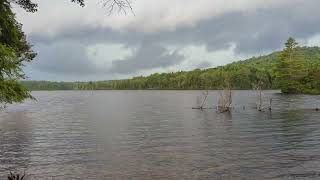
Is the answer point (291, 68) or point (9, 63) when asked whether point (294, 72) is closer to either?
point (291, 68)

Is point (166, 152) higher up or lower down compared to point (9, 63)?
lower down

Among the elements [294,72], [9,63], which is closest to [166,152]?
[9,63]

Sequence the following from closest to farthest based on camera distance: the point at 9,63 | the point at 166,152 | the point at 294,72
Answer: the point at 9,63
the point at 166,152
the point at 294,72

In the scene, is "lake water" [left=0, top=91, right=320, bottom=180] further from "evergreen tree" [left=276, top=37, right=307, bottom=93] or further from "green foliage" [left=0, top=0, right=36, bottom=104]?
"evergreen tree" [left=276, top=37, right=307, bottom=93]

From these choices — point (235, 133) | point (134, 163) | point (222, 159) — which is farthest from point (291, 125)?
point (134, 163)

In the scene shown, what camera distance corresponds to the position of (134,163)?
107ft

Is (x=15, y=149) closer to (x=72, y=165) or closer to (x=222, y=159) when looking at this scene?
(x=72, y=165)

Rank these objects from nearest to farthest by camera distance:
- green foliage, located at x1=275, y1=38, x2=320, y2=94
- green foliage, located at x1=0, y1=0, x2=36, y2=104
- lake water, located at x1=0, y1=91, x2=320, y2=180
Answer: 1. green foliage, located at x1=0, y1=0, x2=36, y2=104
2. lake water, located at x1=0, y1=91, x2=320, y2=180
3. green foliage, located at x1=275, y1=38, x2=320, y2=94

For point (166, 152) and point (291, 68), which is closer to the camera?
point (166, 152)

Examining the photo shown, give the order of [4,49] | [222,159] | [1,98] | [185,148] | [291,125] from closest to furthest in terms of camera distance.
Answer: [4,49]
[1,98]
[222,159]
[185,148]
[291,125]

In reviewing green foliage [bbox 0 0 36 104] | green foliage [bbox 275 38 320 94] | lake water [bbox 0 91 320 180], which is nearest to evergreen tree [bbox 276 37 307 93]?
green foliage [bbox 275 38 320 94]

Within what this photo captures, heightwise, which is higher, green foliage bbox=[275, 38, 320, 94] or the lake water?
green foliage bbox=[275, 38, 320, 94]

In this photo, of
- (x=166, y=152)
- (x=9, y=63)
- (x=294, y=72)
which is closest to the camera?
(x=9, y=63)

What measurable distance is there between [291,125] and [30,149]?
35.2 metres
